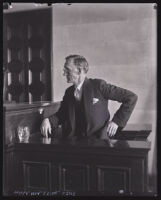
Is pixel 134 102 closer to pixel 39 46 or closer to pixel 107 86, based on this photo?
pixel 107 86

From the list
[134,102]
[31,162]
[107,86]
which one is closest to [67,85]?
[107,86]

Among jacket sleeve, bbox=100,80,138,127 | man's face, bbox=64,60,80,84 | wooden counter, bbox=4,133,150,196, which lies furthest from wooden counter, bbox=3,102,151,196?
man's face, bbox=64,60,80,84

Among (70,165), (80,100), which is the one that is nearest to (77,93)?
(80,100)

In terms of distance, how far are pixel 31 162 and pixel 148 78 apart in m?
1.03

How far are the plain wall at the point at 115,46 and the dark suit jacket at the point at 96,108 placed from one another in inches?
2.3

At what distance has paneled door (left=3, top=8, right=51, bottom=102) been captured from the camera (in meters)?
2.46

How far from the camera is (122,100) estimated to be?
6.99 ft

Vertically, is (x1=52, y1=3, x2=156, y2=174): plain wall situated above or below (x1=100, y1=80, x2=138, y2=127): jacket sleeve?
above

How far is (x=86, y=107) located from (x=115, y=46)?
0.55 metres

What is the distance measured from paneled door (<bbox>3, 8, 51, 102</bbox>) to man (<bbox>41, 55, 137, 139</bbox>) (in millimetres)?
386

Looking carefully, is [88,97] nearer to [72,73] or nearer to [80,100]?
[80,100]

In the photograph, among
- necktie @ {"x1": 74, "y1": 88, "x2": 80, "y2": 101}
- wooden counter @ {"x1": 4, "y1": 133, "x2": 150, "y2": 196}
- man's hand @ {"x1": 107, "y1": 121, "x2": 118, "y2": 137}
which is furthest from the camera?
necktie @ {"x1": 74, "y1": 88, "x2": 80, "y2": 101}

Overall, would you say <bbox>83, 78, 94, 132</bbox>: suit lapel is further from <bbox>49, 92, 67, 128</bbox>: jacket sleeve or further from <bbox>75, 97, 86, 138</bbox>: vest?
<bbox>49, 92, 67, 128</bbox>: jacket sleeve

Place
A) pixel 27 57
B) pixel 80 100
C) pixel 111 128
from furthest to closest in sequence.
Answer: pixel 27 57 < pixel 80 100 < pixel 111 128
